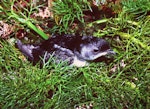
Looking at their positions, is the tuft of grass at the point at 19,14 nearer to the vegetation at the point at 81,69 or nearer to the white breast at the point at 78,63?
the vegetation at the point at 81,69

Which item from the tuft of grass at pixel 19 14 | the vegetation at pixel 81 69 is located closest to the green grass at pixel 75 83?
the vegetation at pixel 81 69

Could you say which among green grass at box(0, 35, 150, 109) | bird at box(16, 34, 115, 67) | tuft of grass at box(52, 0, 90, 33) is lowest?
green grass at box(0, 35, 150, 109)

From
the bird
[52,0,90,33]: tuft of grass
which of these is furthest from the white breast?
[52,0,90,33]: tuft of grass

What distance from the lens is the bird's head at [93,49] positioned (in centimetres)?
214

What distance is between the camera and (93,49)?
2.13 metres

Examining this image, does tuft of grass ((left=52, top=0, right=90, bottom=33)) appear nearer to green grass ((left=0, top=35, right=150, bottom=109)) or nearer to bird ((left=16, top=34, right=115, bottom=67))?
bird ((left=16, top=34, right=115, bottom=67))

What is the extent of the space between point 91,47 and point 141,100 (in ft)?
1.37

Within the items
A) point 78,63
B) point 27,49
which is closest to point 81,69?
point 78,63

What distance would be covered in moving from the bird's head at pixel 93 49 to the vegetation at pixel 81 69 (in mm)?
50

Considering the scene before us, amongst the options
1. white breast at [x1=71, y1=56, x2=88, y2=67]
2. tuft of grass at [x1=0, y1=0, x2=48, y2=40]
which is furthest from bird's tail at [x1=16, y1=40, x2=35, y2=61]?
white breast at [x1=71, y1=56, x2=88, y2=67]

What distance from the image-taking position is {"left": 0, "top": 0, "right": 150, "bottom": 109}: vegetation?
82.3 inches

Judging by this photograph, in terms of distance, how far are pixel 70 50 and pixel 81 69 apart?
0.43 feet

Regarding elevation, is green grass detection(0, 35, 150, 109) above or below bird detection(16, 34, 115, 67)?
below

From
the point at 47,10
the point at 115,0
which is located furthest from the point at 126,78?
the point at 47,10
